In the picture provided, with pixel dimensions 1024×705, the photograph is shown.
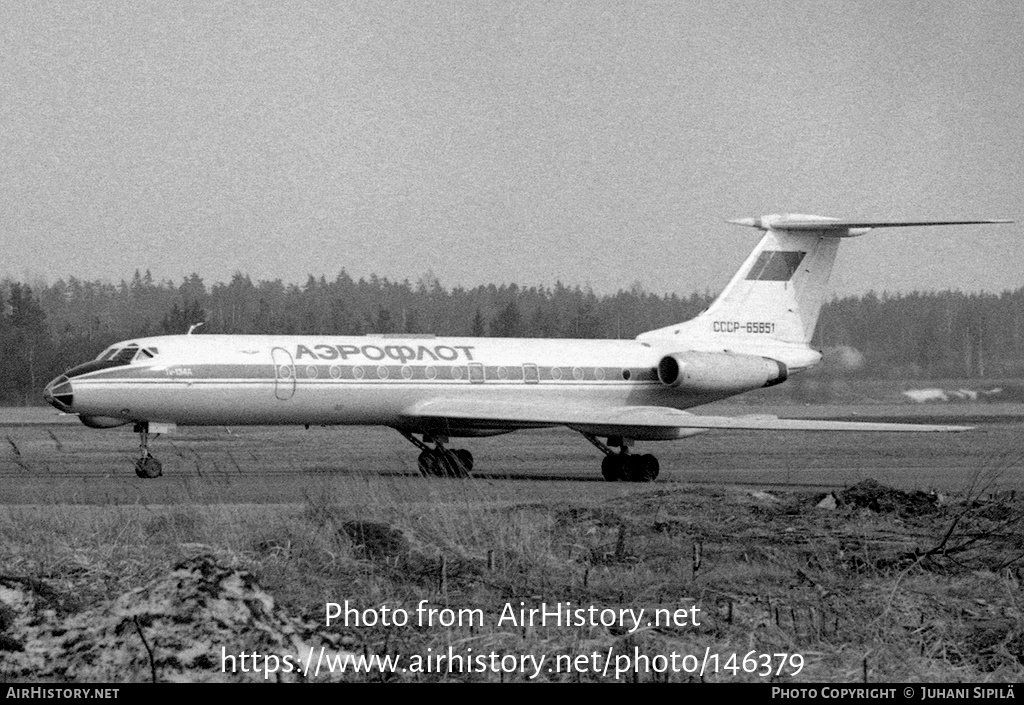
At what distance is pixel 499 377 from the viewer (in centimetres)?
2780

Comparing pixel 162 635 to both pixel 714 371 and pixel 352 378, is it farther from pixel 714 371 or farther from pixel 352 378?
pixel 714 371

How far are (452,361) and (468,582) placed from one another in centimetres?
1667

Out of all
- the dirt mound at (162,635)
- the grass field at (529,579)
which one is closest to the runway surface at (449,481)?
the grass field at (529,579)

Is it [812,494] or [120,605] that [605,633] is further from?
[812,494]

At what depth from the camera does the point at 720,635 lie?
917 cm

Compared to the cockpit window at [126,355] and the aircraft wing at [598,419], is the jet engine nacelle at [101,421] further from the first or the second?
the aircraft wing at [598,419]

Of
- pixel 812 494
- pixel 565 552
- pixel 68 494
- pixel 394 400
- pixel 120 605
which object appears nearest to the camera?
pixel 120 605

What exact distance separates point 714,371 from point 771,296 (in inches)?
122

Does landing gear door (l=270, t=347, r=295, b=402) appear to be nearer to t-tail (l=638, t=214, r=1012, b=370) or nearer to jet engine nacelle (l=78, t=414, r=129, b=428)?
jet engine nacelle (l=78, t=414, r=129, b=428)

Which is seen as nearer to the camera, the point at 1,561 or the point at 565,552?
the point at 1,561

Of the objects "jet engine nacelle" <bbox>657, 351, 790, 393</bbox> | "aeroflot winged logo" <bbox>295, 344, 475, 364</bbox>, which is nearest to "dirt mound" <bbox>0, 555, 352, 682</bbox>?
"aeroflot winged logo" <bbox>295, 344, 475, 364</bbox>

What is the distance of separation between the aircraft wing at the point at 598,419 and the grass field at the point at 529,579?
17.8ft
